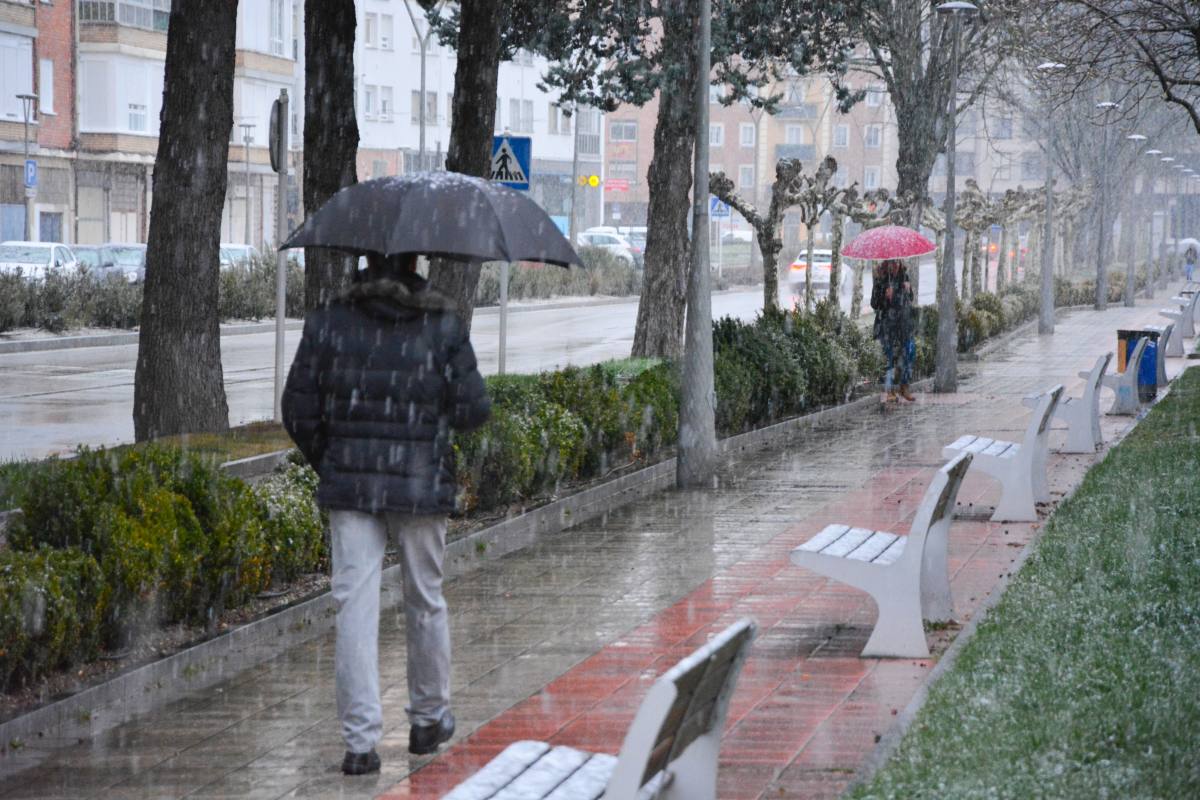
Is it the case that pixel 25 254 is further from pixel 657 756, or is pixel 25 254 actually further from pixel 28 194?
pixel 657 756

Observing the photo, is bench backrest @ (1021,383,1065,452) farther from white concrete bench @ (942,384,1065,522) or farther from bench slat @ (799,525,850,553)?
bench slat @ (799,525,850,553)

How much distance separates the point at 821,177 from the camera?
25500 millimetres

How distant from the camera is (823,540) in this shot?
347 inches

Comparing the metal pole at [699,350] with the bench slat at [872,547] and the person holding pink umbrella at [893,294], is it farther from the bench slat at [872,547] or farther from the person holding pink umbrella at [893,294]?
the person holding pink umbrella at [893,294]

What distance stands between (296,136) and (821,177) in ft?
141

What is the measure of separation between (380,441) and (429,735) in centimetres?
106

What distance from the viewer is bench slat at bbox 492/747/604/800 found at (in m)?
4.30

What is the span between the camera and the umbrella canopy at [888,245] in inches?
875

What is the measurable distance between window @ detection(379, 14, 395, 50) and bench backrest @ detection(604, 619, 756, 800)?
2858 inches

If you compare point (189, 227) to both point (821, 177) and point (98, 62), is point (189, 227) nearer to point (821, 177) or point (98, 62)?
point (821, 177)

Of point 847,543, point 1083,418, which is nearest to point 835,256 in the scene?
point 1083,418

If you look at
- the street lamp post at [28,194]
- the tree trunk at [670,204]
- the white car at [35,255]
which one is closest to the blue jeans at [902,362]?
the tree trunk at [670,204]

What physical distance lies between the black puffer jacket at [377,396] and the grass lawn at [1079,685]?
1.82 m

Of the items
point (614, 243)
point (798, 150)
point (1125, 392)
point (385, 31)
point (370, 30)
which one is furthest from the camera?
point (798, 150)
